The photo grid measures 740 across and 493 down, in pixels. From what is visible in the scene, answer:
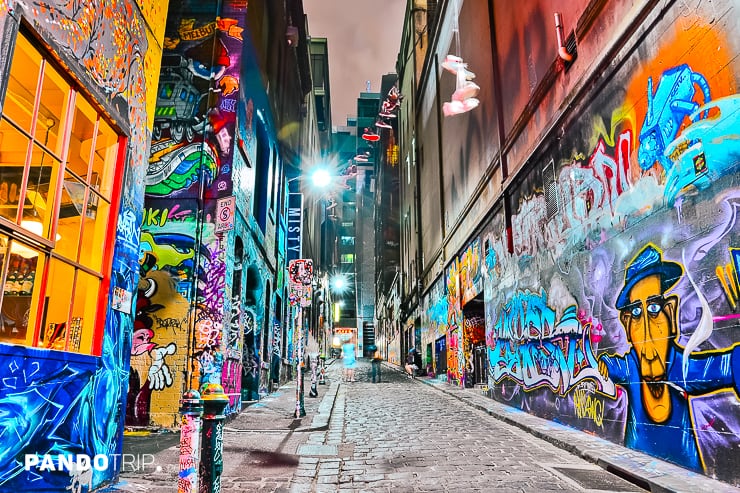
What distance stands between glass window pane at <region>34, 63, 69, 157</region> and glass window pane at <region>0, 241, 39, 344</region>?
0.91m

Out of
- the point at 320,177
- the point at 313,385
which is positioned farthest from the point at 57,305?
the point at 313,385

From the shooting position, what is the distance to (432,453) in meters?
6.37

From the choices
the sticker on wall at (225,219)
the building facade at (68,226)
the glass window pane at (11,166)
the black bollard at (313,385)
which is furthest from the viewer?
the black bollard at (313,385)

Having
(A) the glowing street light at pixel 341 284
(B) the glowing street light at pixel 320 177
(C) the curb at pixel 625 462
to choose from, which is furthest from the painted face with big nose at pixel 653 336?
(A) the glowing street light at pixel 341 284

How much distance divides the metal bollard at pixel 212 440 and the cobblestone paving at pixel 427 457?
187 centimetres

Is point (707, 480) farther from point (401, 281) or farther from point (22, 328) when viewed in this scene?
point (401, 281)

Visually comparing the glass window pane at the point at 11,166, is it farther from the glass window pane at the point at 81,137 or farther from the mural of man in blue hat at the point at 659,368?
the mural of man in blue hat at the point at 659,368

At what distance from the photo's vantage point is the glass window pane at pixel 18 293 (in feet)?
13.2

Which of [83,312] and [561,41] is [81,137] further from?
[561,41]

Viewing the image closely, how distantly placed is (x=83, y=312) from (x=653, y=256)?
6.41m

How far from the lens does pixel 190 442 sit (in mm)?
2932

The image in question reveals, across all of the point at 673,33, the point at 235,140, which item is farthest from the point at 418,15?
the point at 673,33

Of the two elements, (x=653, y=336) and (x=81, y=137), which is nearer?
(x=81, y=137)

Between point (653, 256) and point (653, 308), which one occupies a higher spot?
point (653, 256)
